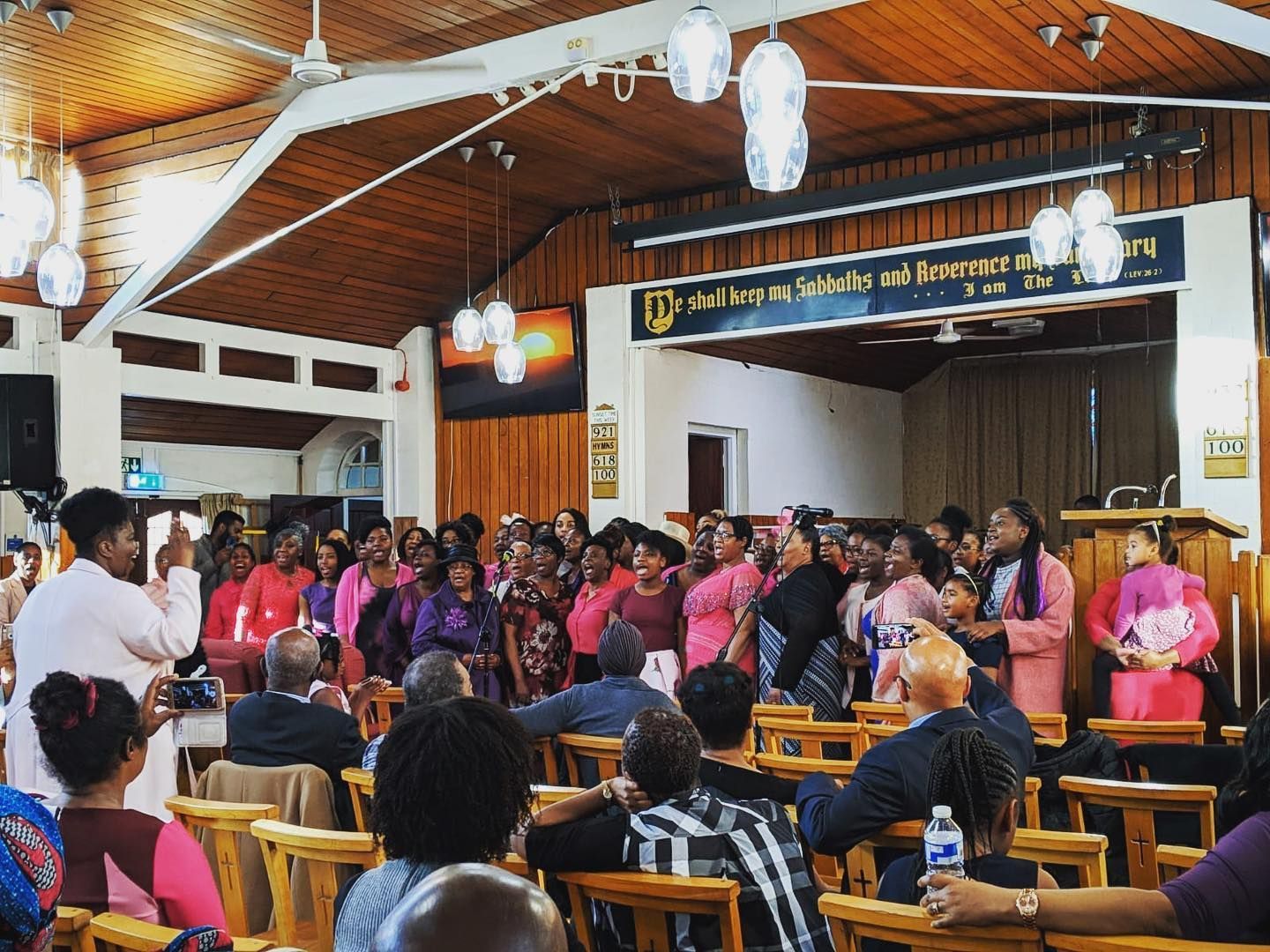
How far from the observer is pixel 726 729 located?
316 centimetres

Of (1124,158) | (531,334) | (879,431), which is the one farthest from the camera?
(879,431)

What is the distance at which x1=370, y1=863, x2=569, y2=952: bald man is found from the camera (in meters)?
0.91

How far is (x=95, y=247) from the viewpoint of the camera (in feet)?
31.6

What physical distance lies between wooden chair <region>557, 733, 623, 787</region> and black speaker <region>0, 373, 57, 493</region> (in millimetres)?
6418

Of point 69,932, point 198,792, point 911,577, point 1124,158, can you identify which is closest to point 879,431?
point 1124,158

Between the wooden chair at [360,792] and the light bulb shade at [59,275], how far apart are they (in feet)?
13.0

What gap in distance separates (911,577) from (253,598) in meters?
3.79

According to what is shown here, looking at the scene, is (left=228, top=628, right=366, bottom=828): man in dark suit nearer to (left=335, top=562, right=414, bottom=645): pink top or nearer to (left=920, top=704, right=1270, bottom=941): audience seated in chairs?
(left=920, top=704, right=1270, bottom=941): audience seated in chairs

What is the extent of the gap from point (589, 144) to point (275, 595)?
409 centimetres

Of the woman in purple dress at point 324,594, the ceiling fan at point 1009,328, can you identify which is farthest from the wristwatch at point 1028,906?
the ceiling fan at point 1009,328

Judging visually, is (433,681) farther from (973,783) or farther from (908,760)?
(973,783)

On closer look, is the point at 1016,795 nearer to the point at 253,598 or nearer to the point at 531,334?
the point at 253,598

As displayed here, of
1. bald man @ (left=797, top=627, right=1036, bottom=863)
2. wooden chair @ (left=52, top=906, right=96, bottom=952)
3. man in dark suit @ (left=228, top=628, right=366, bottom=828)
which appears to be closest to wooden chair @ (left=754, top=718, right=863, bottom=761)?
bald man @ (left=797, top=627, right=1036, bottom=863)

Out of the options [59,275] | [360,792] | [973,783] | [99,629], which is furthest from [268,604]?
[973,783]
